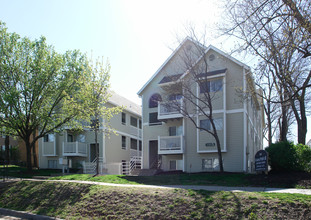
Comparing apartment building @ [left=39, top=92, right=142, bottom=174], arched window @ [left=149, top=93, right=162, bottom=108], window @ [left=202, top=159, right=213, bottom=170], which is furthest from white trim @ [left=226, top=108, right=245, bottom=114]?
apartment building @ [left=39, top=92, right=142, bottom=174]

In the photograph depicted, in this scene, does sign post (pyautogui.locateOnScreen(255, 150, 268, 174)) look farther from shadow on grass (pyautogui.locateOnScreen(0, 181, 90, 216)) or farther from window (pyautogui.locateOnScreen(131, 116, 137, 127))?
window (pyautogui.locateOnScreen(131, 116, 137, 127))

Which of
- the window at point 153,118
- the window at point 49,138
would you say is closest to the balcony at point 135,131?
the window at point 153,118

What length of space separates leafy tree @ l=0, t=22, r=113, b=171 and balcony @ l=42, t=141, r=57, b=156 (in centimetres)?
689

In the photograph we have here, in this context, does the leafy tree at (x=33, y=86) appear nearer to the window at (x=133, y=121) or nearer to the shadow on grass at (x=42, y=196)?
the shadow on grass at (x=42, y=196)

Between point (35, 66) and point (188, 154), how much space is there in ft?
41.1

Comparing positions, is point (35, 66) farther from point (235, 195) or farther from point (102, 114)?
point (235, 195)

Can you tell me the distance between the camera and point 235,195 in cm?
930

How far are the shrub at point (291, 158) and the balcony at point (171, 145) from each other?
677cm

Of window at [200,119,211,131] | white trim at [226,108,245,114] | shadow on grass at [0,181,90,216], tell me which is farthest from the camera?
window at [200,119,211,131]

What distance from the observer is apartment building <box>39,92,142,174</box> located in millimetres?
26703

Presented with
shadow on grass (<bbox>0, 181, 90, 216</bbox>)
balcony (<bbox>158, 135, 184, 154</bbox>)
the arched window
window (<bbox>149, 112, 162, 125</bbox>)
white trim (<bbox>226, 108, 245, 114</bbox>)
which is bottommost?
shadow on grass (<bbox>0, 181, 90, 216</bbox>)

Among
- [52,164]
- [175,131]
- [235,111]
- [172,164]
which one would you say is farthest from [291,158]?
[52,164]

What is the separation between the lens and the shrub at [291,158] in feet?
55.5

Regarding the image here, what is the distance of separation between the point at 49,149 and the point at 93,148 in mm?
4392
